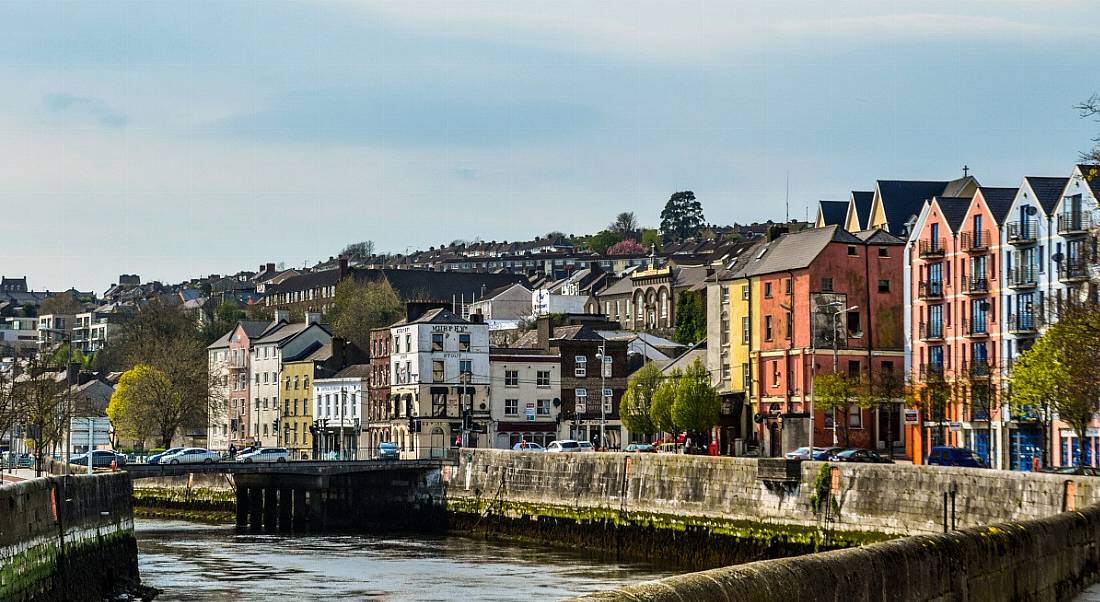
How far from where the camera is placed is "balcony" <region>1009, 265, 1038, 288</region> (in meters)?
80.7

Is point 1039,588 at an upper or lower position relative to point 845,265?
lower

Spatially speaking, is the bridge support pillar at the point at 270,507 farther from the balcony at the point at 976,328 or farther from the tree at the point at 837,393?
the balcony at the point at 976,328

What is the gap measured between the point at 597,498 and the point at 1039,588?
53.6 metres

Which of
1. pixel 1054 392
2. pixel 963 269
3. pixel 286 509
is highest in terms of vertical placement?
pixel 963 269

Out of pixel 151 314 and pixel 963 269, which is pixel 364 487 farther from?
pixel 151 314

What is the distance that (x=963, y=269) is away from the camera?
86.1m

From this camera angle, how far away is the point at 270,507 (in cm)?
9294

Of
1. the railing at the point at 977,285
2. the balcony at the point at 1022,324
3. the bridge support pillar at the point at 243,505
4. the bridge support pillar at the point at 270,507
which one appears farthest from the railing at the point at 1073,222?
the bridge support pillar at the point at 243,505

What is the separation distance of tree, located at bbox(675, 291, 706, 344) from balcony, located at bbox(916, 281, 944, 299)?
2480 inches

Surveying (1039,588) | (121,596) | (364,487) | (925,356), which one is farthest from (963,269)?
(1039,588)

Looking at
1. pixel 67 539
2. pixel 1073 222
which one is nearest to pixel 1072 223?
pixel 1073 222

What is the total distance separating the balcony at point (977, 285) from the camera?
83.9 meters

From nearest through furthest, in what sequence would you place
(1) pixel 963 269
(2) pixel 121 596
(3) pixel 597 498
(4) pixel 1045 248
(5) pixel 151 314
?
(2) pixel 121 596, (3) pixel 597 498, (4) pixel 1045 248, (1) pixel 963 269, (5) pixel 151 314

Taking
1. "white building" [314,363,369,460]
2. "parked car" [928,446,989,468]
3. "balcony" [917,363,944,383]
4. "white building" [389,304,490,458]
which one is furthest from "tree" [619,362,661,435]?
"parked car" [928,446,989,468]
